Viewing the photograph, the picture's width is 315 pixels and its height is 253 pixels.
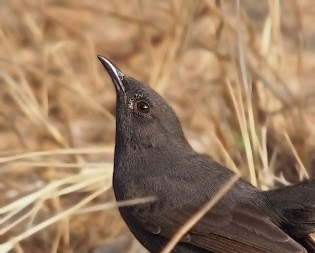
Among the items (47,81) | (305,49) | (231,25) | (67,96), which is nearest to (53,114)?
(67,96)

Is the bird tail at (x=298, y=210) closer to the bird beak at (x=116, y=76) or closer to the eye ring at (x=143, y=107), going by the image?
the eye ring at (x=143, y=107)

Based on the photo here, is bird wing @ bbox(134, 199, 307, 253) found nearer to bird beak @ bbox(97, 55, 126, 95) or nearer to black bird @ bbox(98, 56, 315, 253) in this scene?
black bird @ bbox(98, 56, 315, 253)

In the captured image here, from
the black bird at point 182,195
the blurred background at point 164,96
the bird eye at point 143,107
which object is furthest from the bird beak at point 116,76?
the blurred background at point 164,96

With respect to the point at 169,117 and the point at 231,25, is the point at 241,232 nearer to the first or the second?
the point at 169,117

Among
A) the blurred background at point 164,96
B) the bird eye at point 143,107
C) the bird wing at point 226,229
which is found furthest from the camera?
the blurred background at point 164,96

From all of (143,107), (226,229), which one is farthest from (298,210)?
(143,107)

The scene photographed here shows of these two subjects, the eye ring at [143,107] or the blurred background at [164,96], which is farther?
the blurred background at [164,96]

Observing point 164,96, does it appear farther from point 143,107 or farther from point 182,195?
point 182,195
